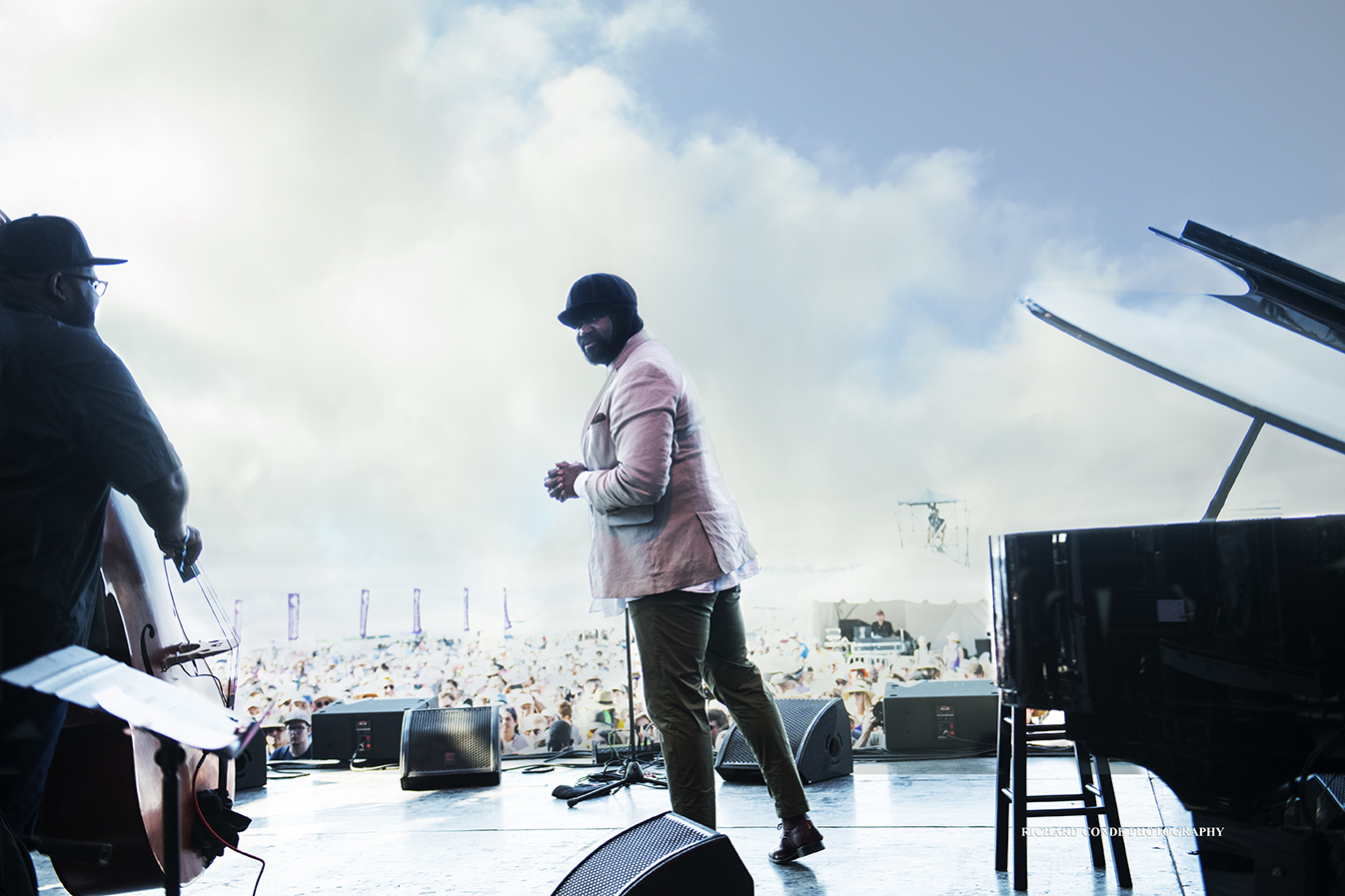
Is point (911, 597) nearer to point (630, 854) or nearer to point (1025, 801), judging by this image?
point (1025, 801)

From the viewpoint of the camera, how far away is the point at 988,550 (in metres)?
1.60

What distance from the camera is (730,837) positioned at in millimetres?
2100

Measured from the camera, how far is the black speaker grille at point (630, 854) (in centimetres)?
119

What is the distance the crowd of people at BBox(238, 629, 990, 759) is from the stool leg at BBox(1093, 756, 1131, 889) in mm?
1877

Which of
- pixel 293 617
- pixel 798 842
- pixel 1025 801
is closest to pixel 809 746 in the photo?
pixel 798 842

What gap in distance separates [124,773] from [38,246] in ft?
2.87

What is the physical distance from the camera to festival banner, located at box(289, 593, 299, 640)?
420 centimetres

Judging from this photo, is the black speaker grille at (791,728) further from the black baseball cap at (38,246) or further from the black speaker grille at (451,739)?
the black baseball cap at (38,246)

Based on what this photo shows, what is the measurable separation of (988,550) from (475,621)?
10.5ft

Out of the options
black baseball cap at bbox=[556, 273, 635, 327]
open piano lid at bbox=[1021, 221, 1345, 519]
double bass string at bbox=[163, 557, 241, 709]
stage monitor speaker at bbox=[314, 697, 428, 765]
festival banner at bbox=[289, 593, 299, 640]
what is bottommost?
stage monitor speaker at bbox=[314, 697, 428, 765]

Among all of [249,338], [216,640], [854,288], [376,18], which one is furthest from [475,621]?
[376,18]

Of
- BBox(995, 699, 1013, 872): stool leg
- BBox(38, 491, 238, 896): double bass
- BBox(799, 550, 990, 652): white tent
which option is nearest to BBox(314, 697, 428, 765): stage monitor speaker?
BBox(799, 550, 990, 652): white tent

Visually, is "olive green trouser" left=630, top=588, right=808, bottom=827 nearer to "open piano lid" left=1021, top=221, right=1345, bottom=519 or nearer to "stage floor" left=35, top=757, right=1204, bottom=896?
"stage floor" left=35, top=757, right=1204, bottom=896

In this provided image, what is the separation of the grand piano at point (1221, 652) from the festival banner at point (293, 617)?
3849mm
